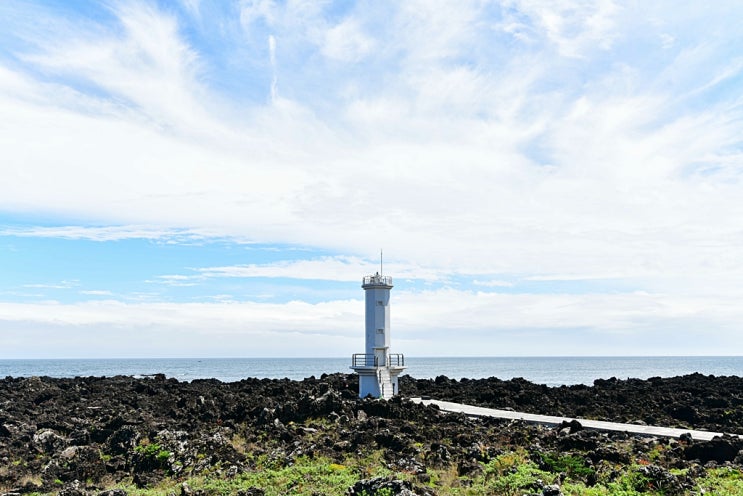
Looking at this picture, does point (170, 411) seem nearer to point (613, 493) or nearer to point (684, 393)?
point (613, 493)

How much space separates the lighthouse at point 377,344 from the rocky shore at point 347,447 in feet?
13.4

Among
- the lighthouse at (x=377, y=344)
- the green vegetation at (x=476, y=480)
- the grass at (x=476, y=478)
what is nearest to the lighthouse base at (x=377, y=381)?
the lighthouse at (x=377, y=344)

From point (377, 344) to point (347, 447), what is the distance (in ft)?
41.7

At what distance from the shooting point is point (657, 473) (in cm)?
1605

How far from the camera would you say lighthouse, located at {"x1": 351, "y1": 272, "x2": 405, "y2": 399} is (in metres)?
33.7

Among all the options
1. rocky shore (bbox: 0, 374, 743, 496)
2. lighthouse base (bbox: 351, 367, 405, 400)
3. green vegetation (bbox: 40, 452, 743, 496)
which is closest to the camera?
green vegetation (bbox: 40, 452, 743, 496)

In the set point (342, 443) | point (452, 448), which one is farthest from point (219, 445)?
point (452, 448)

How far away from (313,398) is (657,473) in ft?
50.4

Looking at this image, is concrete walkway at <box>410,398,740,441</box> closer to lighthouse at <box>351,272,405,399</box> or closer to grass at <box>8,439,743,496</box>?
lighthouse at <box>351,272,405,399</box>

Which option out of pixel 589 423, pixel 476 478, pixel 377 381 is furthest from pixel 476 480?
pixel 377 381

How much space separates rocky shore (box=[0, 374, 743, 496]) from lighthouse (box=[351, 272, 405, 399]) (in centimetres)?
407

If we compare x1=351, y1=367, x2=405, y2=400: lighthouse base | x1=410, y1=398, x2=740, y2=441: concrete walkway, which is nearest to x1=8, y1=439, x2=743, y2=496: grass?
x1=410, y1=398, x2=740, y2=441: concrete walkway

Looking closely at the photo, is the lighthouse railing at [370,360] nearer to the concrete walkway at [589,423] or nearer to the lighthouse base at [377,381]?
the lighthouse base at [377,381]

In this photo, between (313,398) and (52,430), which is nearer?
(52,430)
